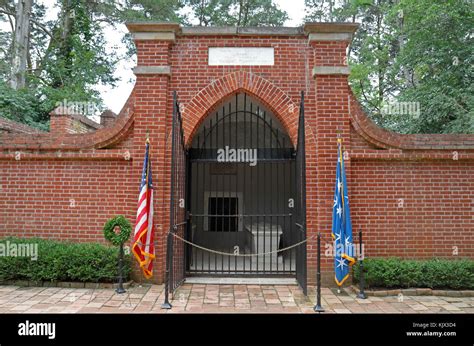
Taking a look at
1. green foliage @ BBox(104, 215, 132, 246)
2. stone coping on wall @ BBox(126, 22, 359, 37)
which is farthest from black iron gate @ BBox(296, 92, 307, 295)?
green foliage @ BBox(104, 215, 132, 246)

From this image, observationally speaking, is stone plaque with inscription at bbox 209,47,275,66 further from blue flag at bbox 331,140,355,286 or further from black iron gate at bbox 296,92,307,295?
blue flag at bbox 331,140,355,286

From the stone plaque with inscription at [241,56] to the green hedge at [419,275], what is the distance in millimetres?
4275

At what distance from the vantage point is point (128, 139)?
7.02m

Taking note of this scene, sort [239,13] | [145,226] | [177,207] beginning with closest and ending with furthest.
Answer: [145,226] → [177,207] → [239,13]

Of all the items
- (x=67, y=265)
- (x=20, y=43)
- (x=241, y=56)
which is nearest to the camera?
(x=67, y=265)

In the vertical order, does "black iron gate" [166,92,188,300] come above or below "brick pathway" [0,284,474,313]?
above

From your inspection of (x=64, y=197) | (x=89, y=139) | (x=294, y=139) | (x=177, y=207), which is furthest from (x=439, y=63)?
(x=64, y=197)

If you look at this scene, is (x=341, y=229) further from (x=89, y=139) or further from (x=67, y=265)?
(x=89, y=139)

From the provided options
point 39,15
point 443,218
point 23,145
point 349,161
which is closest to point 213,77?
point 349,161

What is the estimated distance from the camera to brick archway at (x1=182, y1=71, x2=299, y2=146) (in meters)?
6.92

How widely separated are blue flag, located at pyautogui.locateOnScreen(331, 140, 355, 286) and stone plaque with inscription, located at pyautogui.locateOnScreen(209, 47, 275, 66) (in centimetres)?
235

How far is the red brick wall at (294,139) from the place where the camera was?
669cm

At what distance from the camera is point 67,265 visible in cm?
625

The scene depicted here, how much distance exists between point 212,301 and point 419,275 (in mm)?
3481
